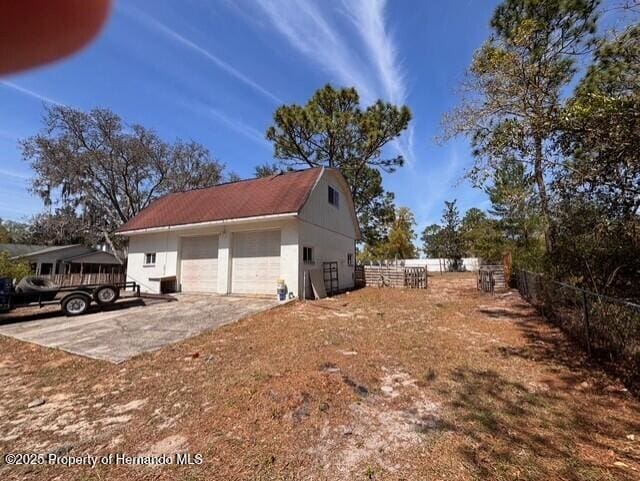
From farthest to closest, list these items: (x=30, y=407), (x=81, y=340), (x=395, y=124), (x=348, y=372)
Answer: (x=395, y=124) → (x=81, y=340) → (x=348, y=372) → (x=30, y=407)

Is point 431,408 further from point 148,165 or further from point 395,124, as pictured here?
point 148,165

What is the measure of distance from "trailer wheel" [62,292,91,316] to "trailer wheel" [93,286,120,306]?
0.36 metres

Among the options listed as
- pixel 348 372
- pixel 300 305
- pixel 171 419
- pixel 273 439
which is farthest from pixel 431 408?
pixel 300 305

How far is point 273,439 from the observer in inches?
107

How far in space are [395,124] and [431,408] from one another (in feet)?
62.5

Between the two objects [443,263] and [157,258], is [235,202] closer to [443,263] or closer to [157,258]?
[157,258]

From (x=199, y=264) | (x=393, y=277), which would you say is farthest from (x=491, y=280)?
(x=199, y=264)

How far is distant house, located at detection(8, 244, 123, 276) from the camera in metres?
22.4

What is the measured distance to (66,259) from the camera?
2361 centimetres

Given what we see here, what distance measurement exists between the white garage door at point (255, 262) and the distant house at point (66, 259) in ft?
64.5

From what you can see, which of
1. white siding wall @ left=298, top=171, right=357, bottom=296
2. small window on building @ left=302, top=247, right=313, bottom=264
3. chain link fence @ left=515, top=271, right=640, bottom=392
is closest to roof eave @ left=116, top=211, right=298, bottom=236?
white siding wall @ left=298, top=171, right=357, bottom=296

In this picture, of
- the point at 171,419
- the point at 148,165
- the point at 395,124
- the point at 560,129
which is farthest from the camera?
the point at 148,165

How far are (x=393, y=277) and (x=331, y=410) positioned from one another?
45.6ft

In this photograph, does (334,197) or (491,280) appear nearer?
(491,280)
